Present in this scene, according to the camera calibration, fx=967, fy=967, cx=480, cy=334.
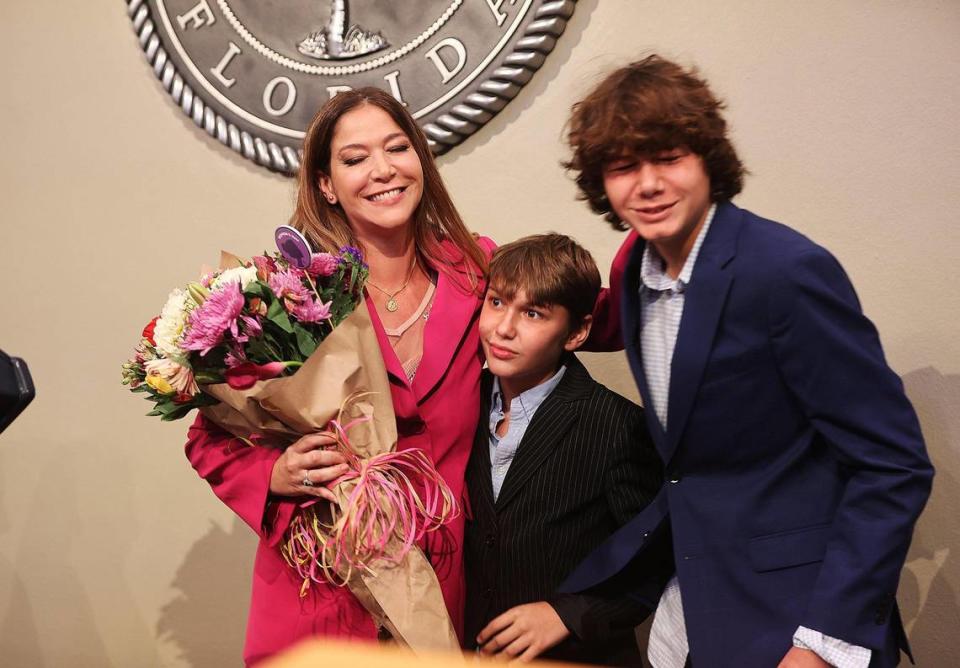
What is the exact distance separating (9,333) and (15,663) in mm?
975

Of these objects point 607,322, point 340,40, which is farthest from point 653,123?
point 340,40

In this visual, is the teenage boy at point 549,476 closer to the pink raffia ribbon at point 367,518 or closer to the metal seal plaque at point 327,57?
the pink raffia ribbon at point 367,518

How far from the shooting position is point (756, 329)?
1.31 metres

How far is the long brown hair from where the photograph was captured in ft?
5.97

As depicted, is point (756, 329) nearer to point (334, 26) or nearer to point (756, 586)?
point (756, 586)

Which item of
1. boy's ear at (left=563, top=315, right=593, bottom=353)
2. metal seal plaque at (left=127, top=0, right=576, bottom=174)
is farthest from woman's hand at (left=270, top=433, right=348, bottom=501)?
metal seal plaque at (left=127, top=0, right=576, bottom=174)

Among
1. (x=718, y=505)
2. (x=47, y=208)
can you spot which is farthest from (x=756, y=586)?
(x=47, y=208)

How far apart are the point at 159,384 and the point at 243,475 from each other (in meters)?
0.22

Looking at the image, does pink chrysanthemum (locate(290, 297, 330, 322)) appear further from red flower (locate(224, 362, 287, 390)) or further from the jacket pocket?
the jacket pocket

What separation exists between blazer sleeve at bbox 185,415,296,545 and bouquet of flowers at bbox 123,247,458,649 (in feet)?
0.10

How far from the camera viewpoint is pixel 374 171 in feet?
5.76

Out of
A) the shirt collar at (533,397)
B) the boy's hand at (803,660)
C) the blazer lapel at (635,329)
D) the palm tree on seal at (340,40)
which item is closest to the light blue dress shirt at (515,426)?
the shirt collar at (533,397)

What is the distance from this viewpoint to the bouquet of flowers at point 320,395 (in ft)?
4.78

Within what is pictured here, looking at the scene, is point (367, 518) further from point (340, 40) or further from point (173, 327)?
point (340, 40)
